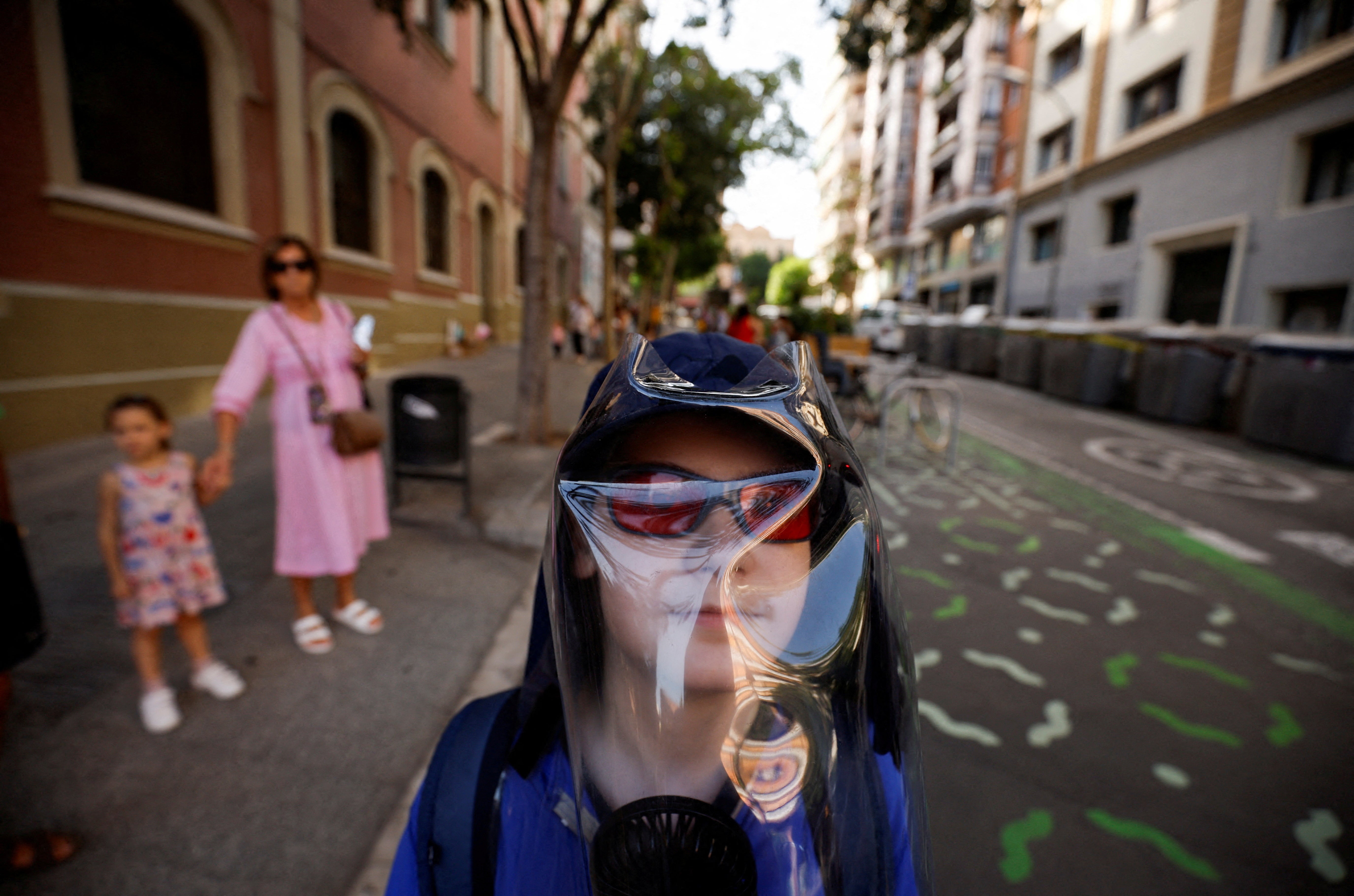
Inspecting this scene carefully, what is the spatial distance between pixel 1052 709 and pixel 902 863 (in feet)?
8.03

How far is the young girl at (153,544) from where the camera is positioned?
2240mm

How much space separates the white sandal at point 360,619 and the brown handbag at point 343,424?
78cm

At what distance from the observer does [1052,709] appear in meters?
2.78

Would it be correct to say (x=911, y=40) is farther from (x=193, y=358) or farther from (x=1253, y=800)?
(x=193, y=358)

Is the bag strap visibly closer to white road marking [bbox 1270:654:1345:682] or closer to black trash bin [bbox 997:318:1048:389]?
white road marking [bbox 1270:654:1345:682]

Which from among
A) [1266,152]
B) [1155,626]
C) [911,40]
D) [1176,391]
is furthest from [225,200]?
[1266,152]

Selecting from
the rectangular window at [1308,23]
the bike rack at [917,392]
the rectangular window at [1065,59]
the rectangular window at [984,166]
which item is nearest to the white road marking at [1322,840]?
the bike rack at [917,392]

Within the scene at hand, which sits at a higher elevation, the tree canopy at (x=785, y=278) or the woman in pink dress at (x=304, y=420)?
the tree canopy at (x=785, y=278)

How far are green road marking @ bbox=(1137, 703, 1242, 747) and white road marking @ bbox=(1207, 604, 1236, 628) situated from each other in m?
1.18

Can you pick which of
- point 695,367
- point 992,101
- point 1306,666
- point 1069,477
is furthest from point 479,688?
point 992,101

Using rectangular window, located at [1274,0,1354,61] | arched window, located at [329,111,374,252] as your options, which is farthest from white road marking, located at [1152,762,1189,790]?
rectangular window, located at [1274,0,1354,61]

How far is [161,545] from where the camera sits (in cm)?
232

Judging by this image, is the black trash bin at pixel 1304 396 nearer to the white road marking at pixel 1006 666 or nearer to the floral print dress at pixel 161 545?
the white road marking at pixel 1006 666

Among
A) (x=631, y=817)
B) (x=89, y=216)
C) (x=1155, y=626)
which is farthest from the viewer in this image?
(x=89, y=216)
